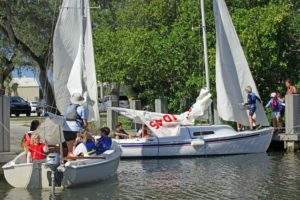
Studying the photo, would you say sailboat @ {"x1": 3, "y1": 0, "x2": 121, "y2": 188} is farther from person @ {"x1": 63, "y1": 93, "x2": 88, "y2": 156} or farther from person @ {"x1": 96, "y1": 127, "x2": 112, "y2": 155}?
person @ {"x1": 63, "y1": 93, "x2": 88, "y2": 156}

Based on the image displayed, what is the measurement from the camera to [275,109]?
26.4 metres

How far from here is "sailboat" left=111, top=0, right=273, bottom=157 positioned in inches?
923

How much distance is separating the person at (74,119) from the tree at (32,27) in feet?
56.8

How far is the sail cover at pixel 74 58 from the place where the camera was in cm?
2134

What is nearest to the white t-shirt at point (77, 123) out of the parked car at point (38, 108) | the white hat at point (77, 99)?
the white hat at point (77, 99)

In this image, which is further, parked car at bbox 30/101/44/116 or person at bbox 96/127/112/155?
parked car at bbox 30/101/44/116

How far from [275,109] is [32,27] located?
60.1 feet

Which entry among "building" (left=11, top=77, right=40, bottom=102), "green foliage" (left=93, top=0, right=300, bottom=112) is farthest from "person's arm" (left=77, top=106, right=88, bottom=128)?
"building" (left=11, top=77, right=40, bottom=102)

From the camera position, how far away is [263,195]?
595 inches

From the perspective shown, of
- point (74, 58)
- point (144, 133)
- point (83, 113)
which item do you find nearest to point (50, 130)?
point (83, 113)

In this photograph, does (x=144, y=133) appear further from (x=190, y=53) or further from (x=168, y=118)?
(x=190, y=53)

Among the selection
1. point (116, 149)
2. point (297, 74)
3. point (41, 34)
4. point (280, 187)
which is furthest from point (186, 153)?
point (41, 34)

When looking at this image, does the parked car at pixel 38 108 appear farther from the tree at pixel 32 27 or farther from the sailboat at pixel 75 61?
the sailboat at pixel 75 61

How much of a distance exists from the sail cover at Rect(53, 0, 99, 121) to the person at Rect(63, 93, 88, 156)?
521 mm
